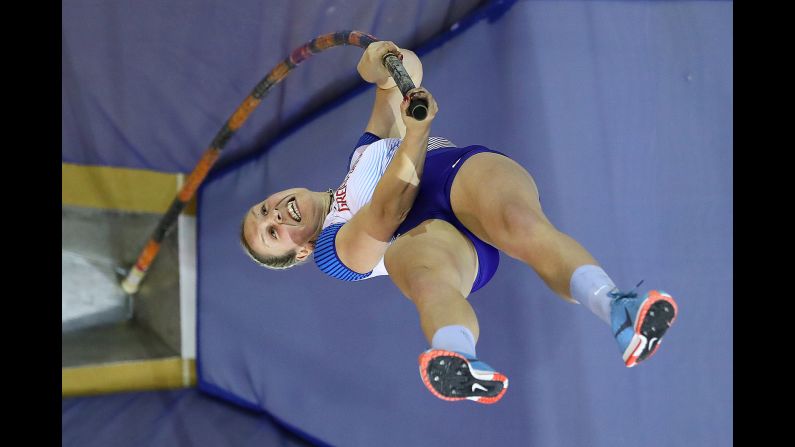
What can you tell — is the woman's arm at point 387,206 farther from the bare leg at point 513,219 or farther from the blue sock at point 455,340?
the blue sock at point 455,340

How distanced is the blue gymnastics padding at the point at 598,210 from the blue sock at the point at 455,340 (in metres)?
0.71

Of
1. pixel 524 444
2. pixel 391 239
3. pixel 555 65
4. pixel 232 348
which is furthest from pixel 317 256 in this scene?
pixel 232 348

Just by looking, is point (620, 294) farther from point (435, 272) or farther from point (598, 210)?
point (598, 210)

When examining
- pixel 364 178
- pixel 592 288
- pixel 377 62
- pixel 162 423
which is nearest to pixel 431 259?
pixel 592 288

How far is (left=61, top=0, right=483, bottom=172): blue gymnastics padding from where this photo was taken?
2.03 m

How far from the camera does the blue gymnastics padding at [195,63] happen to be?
2.03 m

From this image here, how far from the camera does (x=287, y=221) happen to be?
1.67 metres

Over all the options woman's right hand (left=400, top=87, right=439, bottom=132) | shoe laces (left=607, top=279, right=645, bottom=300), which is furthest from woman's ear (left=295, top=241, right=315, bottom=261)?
shoe laces (left=607, top=279, right=645, bottom=300)

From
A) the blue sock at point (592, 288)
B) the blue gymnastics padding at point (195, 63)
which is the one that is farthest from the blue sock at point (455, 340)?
the blue gymnastics padding at point (195, 63)

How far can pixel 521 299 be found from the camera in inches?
68.0

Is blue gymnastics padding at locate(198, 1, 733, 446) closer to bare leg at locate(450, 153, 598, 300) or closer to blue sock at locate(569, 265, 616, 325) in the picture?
bare leg at locate(450, 153, 598, 300)

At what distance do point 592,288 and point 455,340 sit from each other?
0.21 m

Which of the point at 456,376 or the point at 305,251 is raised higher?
the point at 305,251

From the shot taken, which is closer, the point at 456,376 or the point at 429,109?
the point at 456,376
